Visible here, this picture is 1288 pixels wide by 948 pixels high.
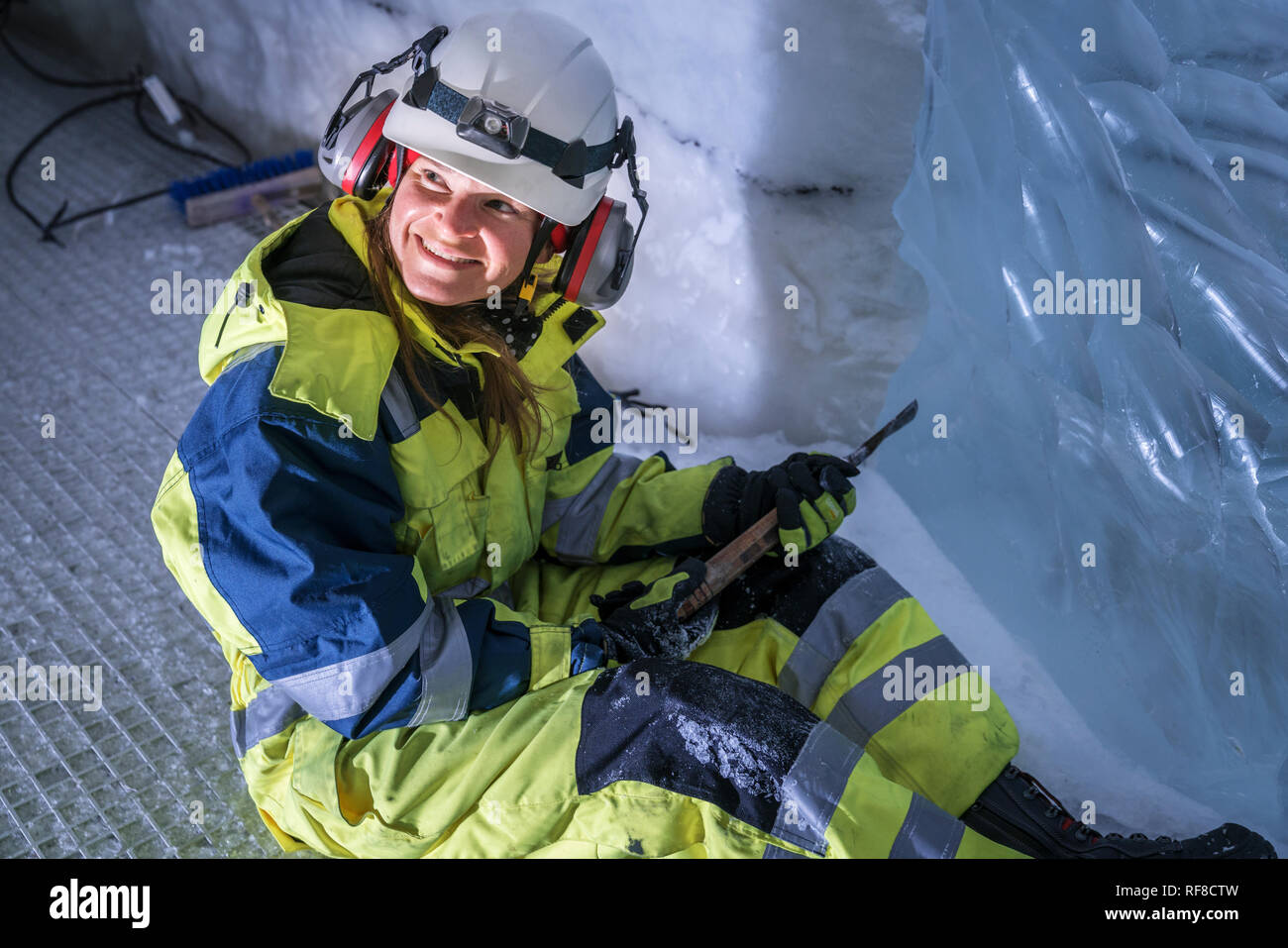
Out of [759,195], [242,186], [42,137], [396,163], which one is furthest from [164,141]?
[396,163]

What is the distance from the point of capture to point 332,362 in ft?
4.32

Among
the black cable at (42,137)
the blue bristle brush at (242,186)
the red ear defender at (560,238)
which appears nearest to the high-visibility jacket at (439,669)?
the red ear defender at (560,238)

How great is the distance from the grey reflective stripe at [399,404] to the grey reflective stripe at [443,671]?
0.22 meters

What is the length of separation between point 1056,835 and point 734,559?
0.55 m

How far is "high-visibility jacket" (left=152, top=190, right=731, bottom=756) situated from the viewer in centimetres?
127

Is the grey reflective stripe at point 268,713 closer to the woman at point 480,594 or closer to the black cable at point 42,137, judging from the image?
the woman at point 480,594

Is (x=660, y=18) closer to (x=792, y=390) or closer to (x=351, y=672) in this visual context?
(x=792, y=390)

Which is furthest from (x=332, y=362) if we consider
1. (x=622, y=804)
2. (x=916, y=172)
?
(x=916, y=172)

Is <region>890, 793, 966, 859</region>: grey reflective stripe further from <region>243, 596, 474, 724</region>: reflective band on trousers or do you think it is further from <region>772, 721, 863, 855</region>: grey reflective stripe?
<region>243, 596, 474, 724</region>: reflective band on trousers

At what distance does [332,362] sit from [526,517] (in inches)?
16.0

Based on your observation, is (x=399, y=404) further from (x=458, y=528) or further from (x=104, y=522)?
(x=104, y=522)

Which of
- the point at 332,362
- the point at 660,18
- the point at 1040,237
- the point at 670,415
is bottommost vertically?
the point at 670,415

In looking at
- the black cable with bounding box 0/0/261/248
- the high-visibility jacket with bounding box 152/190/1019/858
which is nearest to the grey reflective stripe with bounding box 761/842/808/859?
the high-visibility jacket with bounding box 152/190/1019/858

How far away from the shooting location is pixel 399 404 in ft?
4.61
